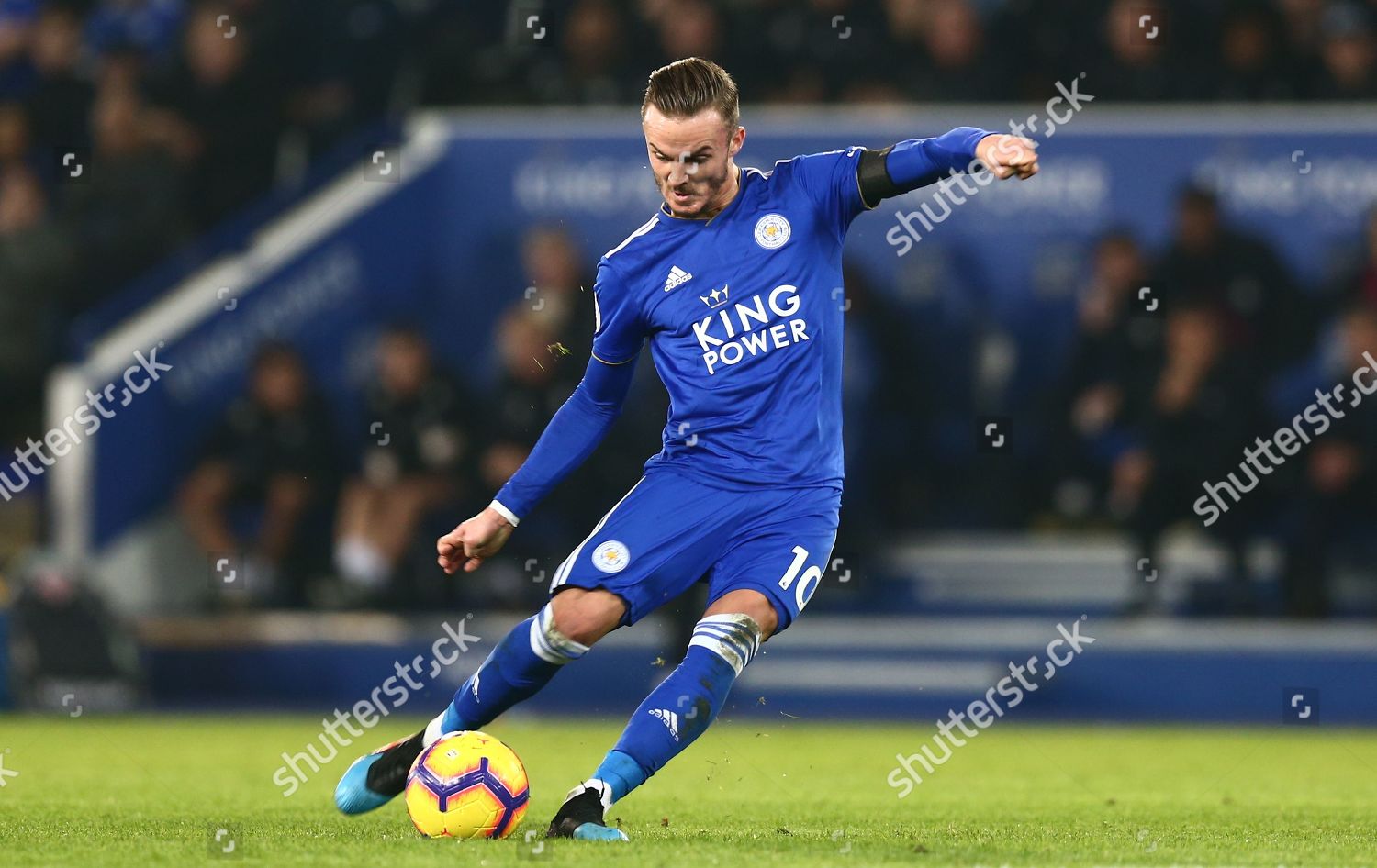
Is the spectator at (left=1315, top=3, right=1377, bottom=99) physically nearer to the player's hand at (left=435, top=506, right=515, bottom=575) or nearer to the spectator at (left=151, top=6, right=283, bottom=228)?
the spectator at (left=151, top=6, right=283, bottom=228)

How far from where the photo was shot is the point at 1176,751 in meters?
9.94

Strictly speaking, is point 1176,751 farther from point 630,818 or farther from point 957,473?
point 630,818

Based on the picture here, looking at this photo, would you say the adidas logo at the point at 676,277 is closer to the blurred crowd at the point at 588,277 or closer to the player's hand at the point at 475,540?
the player's hand at the point at 475,540

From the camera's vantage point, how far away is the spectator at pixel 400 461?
12336 millimetres

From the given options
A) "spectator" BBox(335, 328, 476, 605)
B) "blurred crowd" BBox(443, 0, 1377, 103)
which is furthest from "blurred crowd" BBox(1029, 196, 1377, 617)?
"spectator" BBox(335, 328, 476, 605)

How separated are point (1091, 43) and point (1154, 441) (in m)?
2.72

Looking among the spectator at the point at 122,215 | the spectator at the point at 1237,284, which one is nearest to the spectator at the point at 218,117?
the spectator at the point at 122,215

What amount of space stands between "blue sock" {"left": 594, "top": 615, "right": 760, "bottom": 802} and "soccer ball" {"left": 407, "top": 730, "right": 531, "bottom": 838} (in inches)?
15.6

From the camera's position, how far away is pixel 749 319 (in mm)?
5691

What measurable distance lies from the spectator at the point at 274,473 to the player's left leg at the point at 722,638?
24.4 feet

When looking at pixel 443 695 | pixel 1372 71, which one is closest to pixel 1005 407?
pixel 1372 71

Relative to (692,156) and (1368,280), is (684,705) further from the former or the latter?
(1368,280)

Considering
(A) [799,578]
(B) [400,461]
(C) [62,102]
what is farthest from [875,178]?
(C) [62,102]

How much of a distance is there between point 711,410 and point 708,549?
390 mm
